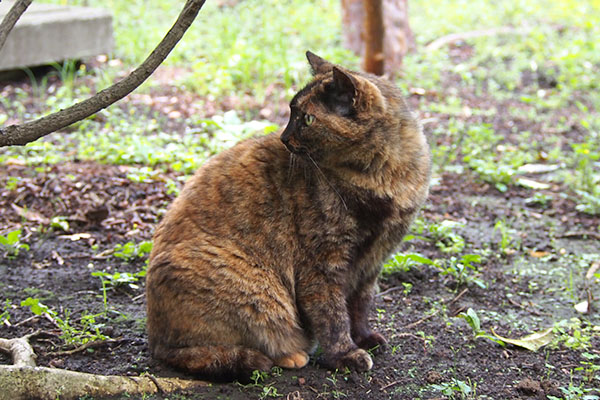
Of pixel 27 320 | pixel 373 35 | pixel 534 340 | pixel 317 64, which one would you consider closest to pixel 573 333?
pixel 534 340

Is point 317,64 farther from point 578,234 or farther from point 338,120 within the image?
point 578,234

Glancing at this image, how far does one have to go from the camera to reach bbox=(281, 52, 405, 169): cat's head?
127 inches

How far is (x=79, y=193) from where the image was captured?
197 inches

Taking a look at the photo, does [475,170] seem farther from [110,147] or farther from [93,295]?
[93,295]

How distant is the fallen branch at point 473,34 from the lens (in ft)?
32.4

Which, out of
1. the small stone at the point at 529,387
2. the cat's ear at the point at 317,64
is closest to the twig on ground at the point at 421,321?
the small stone at the point at 529,387

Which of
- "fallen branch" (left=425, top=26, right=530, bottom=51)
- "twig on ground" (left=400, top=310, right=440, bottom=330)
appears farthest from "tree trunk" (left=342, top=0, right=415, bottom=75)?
"twig on ground" (left=400, top=310, right=440, bottom=330)

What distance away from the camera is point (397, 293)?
165 inches

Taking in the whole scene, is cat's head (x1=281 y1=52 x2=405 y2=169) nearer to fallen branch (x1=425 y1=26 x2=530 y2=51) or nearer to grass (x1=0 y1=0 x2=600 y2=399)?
grass (x1=0 y1=0 x2=600 y2=399)

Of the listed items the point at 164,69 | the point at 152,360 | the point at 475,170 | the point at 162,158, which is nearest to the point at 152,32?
the point at 164,69

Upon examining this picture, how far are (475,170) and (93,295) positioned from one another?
11.7 ft

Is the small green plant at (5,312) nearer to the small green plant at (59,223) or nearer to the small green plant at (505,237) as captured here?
the small green plant at (59,223)

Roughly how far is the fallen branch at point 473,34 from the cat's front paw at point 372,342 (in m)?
7.00

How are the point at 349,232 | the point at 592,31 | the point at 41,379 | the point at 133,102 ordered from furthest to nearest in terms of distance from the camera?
the point at 592,31 → the point at 133,102 → the point at 349,232 → the point at 41,379
